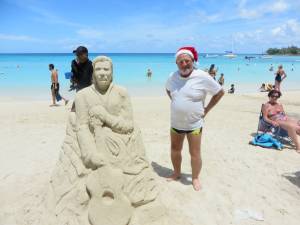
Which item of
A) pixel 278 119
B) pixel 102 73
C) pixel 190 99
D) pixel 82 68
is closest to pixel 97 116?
pixel 102 73

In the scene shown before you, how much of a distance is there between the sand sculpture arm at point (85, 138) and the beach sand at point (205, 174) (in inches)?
37.3

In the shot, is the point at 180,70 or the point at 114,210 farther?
the point at 180,70

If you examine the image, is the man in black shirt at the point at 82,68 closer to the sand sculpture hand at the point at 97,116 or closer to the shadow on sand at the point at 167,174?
the sand sculpture hand at the point at 97,116

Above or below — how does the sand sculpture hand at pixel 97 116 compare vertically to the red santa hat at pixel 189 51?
below

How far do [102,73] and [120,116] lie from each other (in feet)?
1.91

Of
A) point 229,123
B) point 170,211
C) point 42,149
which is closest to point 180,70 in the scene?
point 170,211

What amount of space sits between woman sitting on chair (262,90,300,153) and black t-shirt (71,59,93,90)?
3.96 metres

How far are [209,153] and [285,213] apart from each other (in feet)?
7.64

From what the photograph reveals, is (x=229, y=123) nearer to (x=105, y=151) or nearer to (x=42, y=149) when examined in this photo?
(x=42, y=149)

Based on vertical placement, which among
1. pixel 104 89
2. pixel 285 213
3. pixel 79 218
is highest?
pixel 104 89

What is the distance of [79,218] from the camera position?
3.39 metres

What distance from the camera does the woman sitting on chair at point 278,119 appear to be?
6.62 meters

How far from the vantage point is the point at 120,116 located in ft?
13.2

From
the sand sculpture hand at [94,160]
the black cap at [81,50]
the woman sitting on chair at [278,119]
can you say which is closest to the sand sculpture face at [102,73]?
the sand sculpture hand at [94,160]
